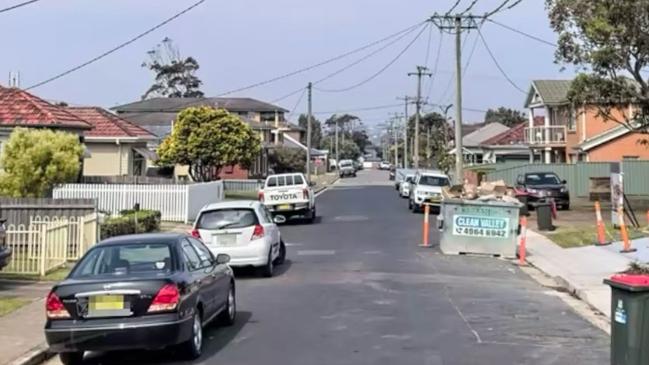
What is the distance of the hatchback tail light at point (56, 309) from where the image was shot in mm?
9500

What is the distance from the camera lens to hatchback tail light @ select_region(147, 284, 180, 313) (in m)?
9.47

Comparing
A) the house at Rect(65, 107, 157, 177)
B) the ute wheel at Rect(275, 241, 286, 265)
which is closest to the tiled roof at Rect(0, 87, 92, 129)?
the house at Rect(65, 107, 157, 177)

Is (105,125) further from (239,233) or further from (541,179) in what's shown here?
(239,233)

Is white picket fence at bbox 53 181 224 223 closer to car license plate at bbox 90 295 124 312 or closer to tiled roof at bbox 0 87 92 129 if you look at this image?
tiled roof at bbox 0 87 92 129

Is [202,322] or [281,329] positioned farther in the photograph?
[281,329]

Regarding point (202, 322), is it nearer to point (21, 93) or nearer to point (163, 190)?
point (163, 190)

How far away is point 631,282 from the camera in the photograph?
28.4ft

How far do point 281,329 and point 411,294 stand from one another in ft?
13.0

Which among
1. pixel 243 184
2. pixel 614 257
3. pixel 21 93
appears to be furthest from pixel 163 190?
pixel 243 184

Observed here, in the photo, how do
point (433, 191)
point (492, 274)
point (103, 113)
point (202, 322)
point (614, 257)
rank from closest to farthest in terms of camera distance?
point (202, 322), point (492, 274), point (614, 257), point (433, 191), point (103, 113)

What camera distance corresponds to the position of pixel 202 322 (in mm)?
10555

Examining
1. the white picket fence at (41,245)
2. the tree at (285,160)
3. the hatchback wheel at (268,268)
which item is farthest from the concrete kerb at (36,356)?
the tree at (285,160)

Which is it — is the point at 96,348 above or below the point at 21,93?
below

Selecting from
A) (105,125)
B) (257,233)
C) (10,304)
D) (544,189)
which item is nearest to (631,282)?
(10,304)
